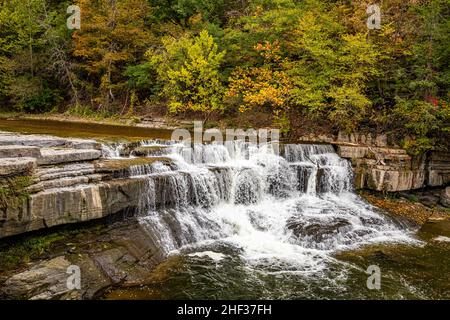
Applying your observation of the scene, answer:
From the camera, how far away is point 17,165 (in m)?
6.58

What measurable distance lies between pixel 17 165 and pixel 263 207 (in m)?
6.59

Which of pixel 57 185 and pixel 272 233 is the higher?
pixel 57 185

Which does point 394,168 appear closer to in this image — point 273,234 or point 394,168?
point 394,168

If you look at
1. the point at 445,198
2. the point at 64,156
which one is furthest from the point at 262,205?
the point at 445,198

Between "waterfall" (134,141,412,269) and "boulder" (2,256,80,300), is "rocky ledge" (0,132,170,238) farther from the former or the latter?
"boulder" (2,256,80,300)

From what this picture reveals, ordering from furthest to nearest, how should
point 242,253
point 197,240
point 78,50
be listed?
point 78,50, point 197,240, point 242,253

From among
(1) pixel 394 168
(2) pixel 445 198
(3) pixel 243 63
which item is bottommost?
(2) pixel 445 198

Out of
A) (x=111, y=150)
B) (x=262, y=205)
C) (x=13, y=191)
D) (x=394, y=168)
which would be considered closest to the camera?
(x=13, y=191)

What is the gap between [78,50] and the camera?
69.7 ft

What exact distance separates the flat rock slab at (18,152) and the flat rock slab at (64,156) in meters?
0.17

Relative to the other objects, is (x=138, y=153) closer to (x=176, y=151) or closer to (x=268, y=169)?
(x=176, y=151)

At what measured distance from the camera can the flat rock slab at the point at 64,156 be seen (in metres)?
7.38
